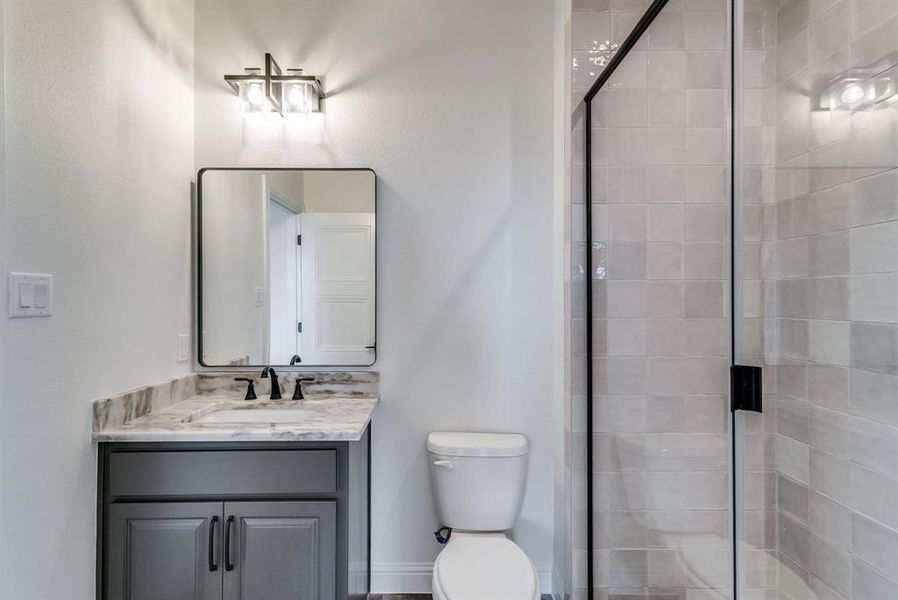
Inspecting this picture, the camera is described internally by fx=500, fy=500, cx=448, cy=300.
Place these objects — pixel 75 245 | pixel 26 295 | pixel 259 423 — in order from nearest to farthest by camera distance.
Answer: pixel 26 295
pixel 75 245
pixel 259 423

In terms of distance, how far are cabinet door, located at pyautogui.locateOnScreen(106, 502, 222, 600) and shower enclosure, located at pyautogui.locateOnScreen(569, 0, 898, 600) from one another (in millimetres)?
1356

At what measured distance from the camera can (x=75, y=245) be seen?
145 centimetres

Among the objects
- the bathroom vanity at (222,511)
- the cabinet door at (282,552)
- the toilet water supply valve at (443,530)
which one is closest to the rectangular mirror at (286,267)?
the toilet water supply valve at (443,530)

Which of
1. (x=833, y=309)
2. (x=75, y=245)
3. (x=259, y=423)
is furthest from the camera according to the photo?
(x=259, y=423)

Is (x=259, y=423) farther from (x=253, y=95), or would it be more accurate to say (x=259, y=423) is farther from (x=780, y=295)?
(x=780, y=295)

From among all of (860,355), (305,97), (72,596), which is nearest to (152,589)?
(72,596)

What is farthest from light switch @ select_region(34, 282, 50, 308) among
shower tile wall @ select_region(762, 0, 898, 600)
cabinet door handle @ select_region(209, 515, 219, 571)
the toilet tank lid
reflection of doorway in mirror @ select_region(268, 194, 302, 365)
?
shower tile wall @ select_region(762, 0, 898, 600)

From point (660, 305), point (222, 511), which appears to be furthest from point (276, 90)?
point (660, 305)

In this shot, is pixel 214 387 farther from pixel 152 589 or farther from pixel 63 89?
pixel 63 89

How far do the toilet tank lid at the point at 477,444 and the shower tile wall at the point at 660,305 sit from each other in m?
0.24

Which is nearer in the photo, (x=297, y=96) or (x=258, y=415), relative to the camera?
(x=258, y=415)

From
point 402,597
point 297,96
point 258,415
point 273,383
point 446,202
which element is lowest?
point 402,597

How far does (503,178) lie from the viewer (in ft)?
7.06

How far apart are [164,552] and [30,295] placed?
0.84m
